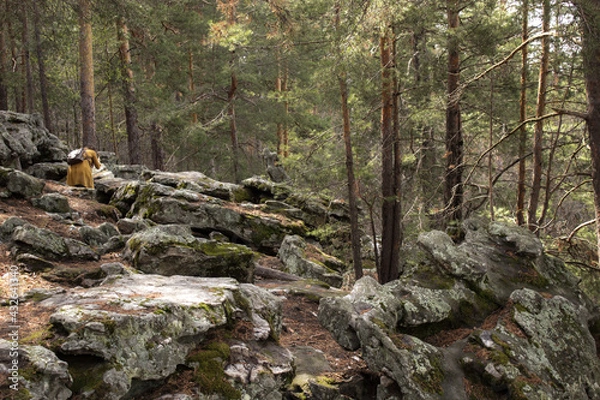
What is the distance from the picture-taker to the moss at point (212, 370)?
3680mm

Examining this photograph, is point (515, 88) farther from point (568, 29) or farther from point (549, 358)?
point (549, 358)

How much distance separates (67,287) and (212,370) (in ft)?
8.05

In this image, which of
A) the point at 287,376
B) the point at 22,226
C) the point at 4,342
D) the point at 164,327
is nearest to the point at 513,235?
the point at 287,376

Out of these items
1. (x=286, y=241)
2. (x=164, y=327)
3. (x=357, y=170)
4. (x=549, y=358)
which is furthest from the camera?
(x=357, y=170)

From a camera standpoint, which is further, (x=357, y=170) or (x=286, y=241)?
(x=357, y=170)

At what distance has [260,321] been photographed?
4.81 metres

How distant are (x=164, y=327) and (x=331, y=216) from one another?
11028 mm

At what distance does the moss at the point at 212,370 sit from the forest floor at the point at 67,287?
0.64 ft

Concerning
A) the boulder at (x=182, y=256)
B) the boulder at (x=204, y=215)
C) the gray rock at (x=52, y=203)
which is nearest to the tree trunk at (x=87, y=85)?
the boulder at (x=204, y=215)

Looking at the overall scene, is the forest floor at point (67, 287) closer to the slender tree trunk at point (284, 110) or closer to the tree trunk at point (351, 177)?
the tree trunk at point (351, 177)

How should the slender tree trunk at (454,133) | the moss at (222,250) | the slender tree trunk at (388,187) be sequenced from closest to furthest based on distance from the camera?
the moss at (222,250) → the slender tree trunk at (454,133) → the slender tree trunk at (388,187)

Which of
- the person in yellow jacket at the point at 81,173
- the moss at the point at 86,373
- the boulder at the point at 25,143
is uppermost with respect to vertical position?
the boulder at the point at 25,143

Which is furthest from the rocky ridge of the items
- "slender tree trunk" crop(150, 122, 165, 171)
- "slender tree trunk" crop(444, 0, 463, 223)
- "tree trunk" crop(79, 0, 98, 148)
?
"slender tree trunk" crop(150, 122, 165, 171)

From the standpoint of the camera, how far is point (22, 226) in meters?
6.09
